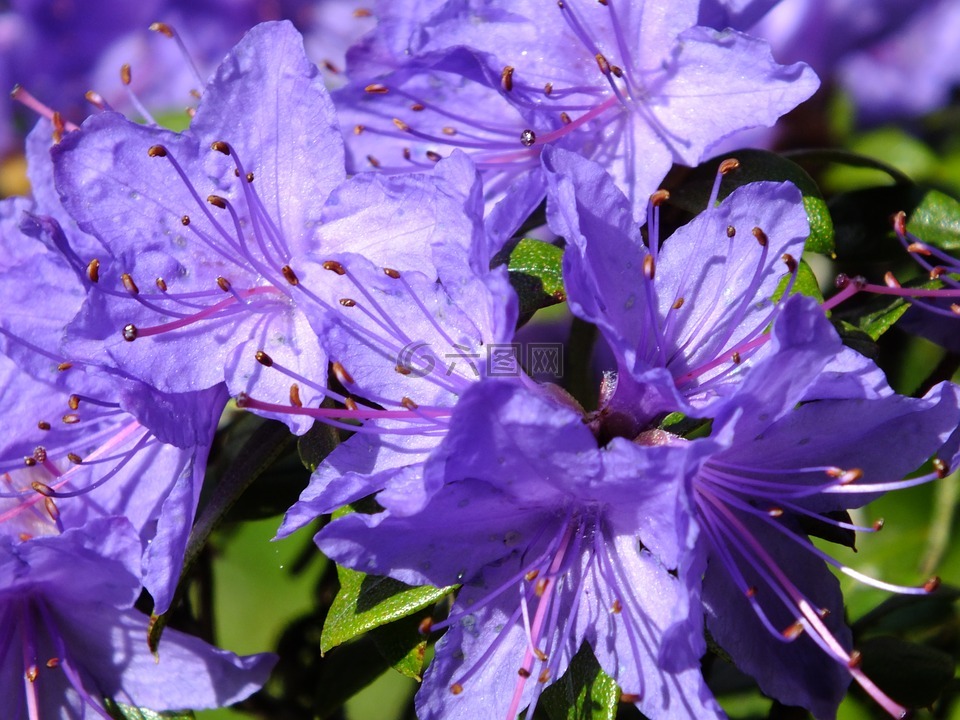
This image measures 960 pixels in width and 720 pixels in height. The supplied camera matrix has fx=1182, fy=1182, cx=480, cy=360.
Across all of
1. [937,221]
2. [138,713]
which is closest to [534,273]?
[937,221]

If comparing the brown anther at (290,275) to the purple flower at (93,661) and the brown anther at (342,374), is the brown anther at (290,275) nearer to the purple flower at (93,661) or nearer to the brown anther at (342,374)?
the brown anther at (342,374)

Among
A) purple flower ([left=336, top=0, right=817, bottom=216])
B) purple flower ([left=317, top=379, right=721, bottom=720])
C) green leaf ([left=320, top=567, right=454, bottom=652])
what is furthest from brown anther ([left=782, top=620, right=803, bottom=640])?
purple flower ([left=336, top=0, right=817, bottom=216])

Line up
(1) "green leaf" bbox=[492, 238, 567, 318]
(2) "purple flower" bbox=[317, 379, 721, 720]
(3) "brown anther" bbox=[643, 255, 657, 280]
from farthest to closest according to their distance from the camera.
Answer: (1) "green leaf" bbox=[492, 238, 567, 318]
(3) "brown anther" bbox=[643, 255, 657, 280]
(2) "purple flower" bbox=[317, 379, 721, 720]

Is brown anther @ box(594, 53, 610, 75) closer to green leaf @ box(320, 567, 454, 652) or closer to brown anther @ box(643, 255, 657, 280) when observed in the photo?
brown anther @ box(643, 255, 657, 280)

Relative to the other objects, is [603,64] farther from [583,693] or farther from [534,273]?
[583,693]

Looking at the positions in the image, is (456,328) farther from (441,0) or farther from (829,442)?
(441,0)

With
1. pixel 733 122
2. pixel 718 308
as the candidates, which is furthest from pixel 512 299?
pixel 733 122

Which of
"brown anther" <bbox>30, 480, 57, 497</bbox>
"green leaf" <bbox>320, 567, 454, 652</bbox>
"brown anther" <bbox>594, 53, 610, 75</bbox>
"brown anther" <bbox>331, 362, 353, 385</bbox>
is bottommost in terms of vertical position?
"green leaf" <bbox>320, 567, 454, 652</bbox>

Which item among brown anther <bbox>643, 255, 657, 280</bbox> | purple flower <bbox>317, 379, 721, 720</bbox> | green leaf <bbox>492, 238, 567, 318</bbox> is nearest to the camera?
purple flower <bbox>317, 379, 721, 720</bbox>
